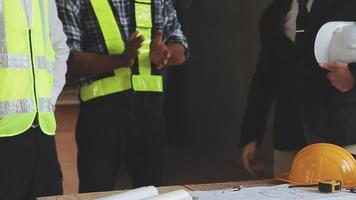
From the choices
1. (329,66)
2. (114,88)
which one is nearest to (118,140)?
(114,88)

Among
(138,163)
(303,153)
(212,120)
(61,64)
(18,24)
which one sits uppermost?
(18,24)

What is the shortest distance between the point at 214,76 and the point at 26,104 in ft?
13.3

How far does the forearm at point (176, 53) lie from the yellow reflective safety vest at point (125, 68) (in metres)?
0.09

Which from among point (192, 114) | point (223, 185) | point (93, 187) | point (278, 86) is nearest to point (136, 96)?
point (93, 187)

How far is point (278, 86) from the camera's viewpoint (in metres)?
2.48

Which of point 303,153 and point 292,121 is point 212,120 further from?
point 303,153

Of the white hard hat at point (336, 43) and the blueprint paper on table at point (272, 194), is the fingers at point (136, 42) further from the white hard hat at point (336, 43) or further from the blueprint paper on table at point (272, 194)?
the blueprint paper on table at point (272, 194)

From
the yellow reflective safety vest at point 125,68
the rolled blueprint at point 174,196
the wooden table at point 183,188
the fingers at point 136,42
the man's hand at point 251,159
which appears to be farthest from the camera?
the yellow reflective safety vest at point 125,68

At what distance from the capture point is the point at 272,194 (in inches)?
71.9

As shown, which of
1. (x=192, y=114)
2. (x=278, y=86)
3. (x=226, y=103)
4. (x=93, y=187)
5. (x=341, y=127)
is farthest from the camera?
(x=192, y=114)

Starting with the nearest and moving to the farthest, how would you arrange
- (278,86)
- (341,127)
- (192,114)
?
(341,127)
(278,86)
(192,114)

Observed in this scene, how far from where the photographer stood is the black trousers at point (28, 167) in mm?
2062

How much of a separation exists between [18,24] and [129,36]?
28.6 inches

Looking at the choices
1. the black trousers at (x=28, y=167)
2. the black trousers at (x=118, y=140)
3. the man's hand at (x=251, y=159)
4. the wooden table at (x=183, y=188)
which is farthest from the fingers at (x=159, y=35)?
the wooden table at (x=183, y=188)
